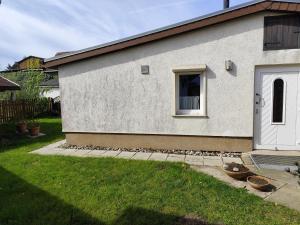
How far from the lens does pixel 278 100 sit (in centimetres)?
697

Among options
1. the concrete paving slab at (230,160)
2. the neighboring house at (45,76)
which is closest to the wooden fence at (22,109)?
the neighboring house at (45,76)

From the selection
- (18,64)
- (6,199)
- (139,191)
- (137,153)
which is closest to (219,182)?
(139,191)

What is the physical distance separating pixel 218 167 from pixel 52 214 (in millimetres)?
4090

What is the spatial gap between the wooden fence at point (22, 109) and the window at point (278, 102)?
1299 cm

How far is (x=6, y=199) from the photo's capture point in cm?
448

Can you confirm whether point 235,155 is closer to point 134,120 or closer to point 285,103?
point 285,103

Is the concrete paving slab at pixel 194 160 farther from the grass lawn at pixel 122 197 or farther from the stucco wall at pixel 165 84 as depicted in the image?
the stucco wall at pixel 165 84

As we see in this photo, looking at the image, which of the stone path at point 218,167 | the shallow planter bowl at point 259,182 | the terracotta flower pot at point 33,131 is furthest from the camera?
the terracotta flower pot at point 33,131

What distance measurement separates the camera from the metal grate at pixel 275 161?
19.1 ft

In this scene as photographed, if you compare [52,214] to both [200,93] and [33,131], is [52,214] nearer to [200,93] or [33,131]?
[200,93]

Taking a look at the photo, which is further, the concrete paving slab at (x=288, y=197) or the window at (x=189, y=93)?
the window at (x=189, y=93)

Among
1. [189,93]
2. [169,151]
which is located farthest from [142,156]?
[189,93]

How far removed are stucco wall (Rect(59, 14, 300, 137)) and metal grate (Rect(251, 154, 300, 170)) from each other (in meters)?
0.88

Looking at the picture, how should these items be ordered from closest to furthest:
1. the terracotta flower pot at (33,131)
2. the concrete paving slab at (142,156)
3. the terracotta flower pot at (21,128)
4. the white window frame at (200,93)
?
the concrete paving slab at (142,156) < the white window frame at (200,93) < the terracotta flower pot at (33,131) < the terracotta flower pot at (21,128)
